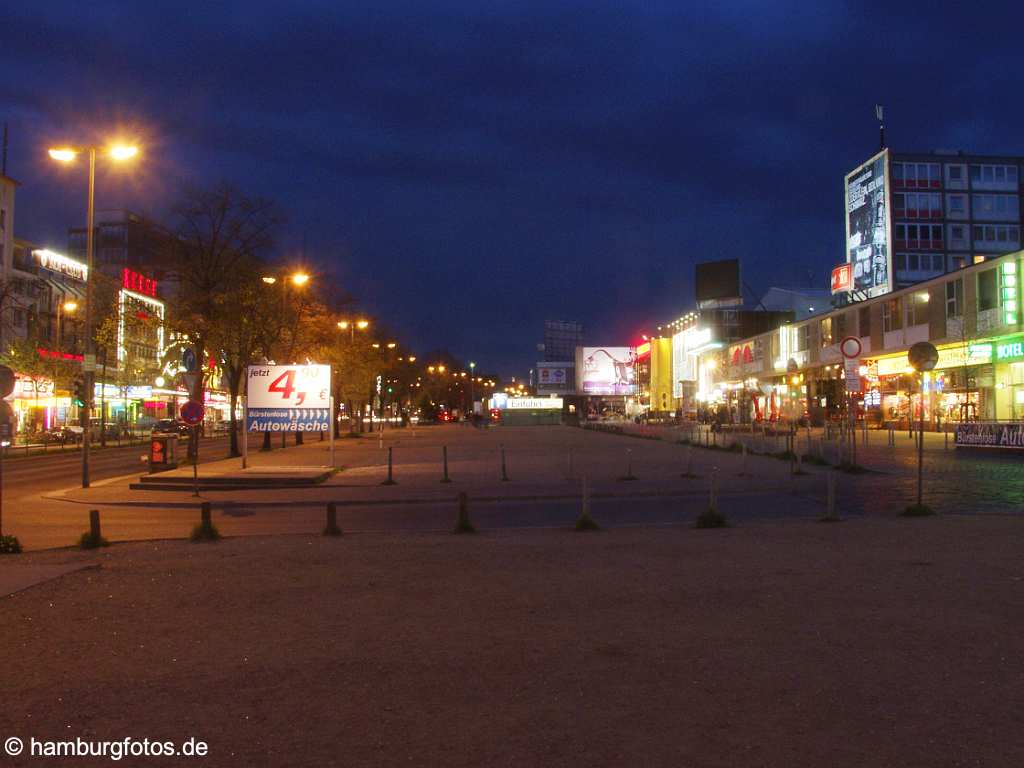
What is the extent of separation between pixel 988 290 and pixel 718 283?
6602 centimetres

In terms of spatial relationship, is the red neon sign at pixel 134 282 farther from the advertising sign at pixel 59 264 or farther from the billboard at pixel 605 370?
the billboard at pixel 605 370

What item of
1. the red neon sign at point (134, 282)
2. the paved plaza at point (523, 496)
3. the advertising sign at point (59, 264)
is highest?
the advertising sign at point (59, 264)

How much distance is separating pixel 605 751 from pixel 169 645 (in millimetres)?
4088

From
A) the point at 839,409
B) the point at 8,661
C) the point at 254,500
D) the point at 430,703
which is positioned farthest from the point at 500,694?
the point at 839,409

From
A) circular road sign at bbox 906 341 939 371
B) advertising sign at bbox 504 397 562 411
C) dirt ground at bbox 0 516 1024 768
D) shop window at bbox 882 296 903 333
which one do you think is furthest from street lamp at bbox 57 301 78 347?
dirt ground at bbox 0 516 1024 768

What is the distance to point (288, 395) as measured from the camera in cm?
3072

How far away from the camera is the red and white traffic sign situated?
3064 centimetres

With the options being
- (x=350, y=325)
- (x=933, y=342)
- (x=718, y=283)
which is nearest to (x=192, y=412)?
(x=350, y=325)

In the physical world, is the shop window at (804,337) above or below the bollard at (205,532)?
above

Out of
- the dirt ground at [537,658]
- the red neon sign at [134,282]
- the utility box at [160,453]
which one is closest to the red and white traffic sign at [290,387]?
the utility box at [160,453]

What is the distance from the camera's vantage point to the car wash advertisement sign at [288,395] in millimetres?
30625

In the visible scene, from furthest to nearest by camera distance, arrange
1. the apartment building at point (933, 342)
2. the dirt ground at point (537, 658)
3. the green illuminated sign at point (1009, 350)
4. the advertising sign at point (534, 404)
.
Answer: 1. the advertising sign at point (534, 404)
2. the apartment building at point (933, 342)
3. the green illuminated sign at point (1009, 350)
4. the dirt ground at point (537, 658)

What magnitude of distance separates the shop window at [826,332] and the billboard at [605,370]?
47.7 m

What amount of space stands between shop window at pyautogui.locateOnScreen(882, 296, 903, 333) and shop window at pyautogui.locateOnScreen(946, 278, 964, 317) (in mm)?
6023
